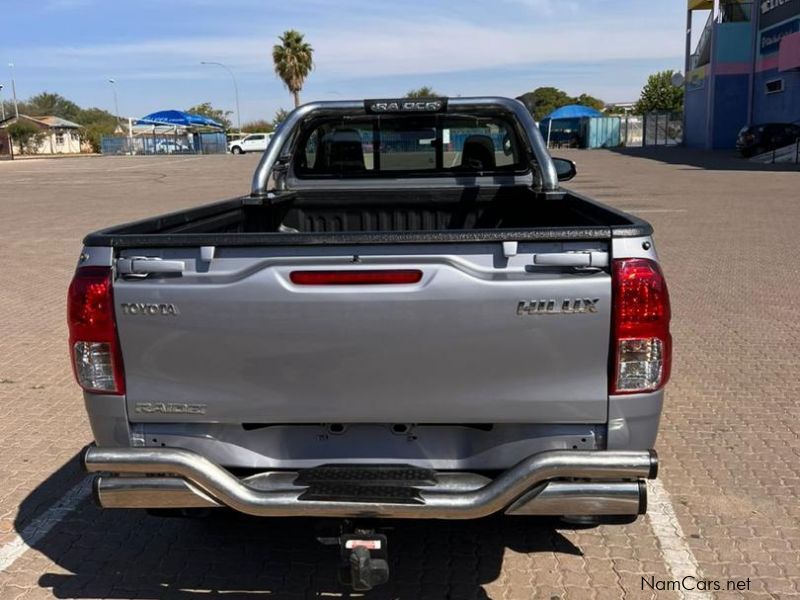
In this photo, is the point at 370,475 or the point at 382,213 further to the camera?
the point at 382,213

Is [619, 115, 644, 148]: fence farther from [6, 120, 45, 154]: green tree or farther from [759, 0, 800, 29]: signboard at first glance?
[6, 120, 45, 154]: green tree

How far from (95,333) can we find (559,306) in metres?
1.60

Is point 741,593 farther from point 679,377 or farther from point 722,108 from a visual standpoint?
point 722,108

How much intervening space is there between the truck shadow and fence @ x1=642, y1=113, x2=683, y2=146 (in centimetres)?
5209

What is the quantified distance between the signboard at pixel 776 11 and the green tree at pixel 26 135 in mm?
67660

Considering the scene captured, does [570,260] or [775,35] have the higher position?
[775,35]

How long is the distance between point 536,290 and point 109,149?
74.1 meters

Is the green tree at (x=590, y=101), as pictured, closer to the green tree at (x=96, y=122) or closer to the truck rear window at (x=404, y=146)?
the green tree at (x=96, y=122)

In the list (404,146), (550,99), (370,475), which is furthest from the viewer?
(550,99)

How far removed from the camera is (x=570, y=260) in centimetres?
263

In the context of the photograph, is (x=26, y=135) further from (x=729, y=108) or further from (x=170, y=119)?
(x=729, y=108)

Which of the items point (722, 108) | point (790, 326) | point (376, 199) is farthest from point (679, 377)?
point (722, 108)

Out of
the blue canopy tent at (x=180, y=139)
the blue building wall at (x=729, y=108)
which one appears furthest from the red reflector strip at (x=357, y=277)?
the blue canopy tent at (x=180, y=139)

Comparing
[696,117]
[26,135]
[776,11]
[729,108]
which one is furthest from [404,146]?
[26,135]
